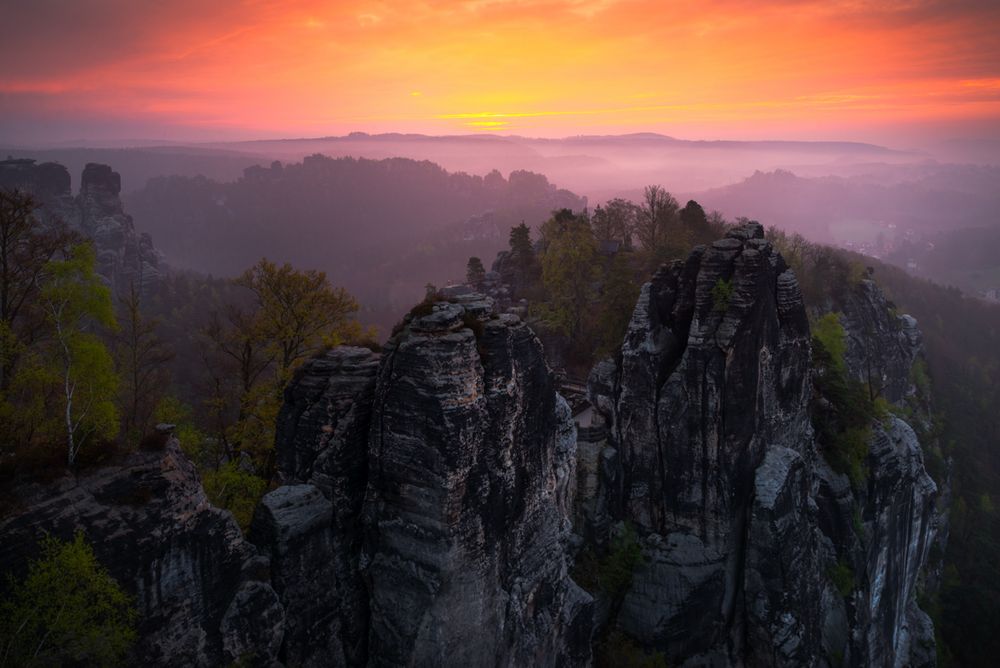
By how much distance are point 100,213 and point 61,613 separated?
116 meters

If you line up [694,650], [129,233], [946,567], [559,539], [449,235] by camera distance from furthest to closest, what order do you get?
[449,235], [129,233], [946,567], [694,650], [559,539]

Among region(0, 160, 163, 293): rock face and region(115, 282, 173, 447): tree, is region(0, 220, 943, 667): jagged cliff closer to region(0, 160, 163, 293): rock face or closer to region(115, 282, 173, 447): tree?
region(115, 282, 173, 447): tree

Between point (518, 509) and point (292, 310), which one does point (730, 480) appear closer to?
point (518, 509)

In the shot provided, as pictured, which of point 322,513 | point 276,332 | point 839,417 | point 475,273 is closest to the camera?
point 322,513

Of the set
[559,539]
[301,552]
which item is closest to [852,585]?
[559,539]

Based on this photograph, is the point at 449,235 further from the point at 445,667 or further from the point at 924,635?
the point at 445,667

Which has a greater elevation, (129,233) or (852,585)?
(129,233)

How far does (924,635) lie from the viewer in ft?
133

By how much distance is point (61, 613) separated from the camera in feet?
35.4

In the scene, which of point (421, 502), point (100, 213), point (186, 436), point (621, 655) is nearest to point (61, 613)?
point (421, 502)

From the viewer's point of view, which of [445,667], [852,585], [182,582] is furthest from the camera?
[852,585]

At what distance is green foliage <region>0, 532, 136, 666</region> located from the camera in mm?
10695

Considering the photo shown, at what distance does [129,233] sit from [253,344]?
97332 millimetres

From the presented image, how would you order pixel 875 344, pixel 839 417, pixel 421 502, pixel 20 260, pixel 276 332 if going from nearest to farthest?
1. pixel 421 502
2. pixel 20 260
3. pixel 276 332
4. pixel 839 417
5. pixel 875 344
